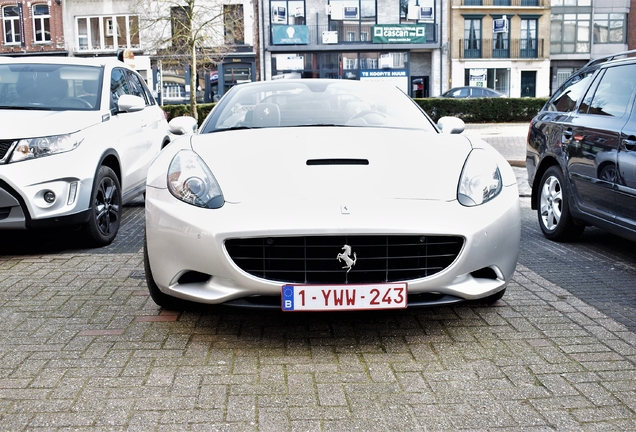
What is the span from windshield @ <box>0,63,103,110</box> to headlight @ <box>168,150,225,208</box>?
3126 millimetres

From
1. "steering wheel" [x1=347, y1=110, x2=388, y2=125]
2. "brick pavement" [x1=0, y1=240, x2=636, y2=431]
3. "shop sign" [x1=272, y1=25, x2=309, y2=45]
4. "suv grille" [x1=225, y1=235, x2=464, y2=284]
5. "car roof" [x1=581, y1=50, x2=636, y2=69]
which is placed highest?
"shop sign" [x1=272, y1=25, x2=309, y2=45]

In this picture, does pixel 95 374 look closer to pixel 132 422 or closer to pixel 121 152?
pixel 132 422

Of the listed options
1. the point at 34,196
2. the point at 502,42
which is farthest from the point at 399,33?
the point at 34,196

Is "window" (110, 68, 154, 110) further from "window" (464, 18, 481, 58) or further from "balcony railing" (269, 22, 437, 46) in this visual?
"window" (464, 18, 481, 58)

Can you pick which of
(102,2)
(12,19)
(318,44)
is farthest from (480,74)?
(12,19)

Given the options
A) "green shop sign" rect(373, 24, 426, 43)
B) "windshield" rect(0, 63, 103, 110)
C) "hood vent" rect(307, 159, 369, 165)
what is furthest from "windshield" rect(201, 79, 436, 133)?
"green shop sign" rect(373, 24, 426, 43)

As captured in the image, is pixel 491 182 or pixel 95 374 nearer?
→ pixel 95 374

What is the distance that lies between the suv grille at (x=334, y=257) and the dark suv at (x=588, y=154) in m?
2.36

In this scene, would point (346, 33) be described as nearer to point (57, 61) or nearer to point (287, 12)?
point (287, 12)

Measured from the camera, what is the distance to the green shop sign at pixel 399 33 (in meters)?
42.2

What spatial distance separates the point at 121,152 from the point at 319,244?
4.01m

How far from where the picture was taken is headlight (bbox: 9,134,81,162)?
18.4ft

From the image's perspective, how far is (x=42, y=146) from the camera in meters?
5.71

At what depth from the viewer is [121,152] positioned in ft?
22.5
